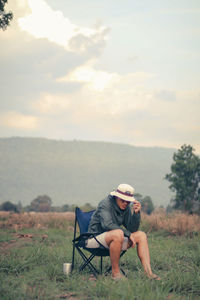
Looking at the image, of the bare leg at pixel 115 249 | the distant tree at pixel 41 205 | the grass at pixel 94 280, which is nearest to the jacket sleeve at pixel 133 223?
the bare leg at pixel 115 249

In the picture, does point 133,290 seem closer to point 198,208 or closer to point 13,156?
point 198,208

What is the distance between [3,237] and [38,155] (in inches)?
3453

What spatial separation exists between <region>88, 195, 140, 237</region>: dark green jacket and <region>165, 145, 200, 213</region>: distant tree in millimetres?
13333

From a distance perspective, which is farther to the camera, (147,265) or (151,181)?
(151,181)

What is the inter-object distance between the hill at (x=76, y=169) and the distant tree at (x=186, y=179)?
52.2 m

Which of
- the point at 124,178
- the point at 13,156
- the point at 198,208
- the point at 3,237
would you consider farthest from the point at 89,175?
the point at 3,237

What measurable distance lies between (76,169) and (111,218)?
86.3 meters

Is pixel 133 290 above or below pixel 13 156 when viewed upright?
below

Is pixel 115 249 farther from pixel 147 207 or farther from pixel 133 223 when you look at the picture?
pixel 147 207

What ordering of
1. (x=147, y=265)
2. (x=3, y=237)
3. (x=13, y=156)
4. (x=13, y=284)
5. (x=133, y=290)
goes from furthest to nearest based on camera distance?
(x=13, y=156) → (x=3, y=237) → (x=147, y=265) → (x=13, y=284) → (x=133, y=290)

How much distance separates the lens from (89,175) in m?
87.4

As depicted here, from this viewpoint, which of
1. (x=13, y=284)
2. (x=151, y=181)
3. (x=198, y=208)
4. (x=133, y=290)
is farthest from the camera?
(x=151, y=181)

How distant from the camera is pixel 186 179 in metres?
18.3

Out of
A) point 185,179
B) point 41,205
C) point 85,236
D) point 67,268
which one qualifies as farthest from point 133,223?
point 41,205
